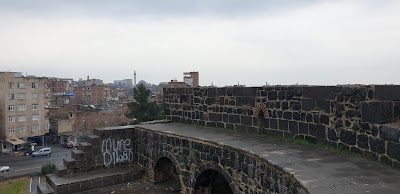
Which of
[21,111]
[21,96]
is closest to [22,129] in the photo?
[21,111]

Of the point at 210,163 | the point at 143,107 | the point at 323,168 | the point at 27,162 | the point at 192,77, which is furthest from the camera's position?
the point at 143,107

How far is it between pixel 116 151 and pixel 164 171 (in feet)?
5.58

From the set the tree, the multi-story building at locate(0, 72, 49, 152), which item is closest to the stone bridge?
the tree

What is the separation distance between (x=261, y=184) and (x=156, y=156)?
476 cm

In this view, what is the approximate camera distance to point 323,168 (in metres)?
4.89

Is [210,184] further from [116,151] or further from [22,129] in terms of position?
[22,129]

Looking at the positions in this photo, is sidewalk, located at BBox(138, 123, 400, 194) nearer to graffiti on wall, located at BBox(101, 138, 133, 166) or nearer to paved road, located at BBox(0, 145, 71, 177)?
graffiti on wall, located at BBox(101, 138, 133, 166)

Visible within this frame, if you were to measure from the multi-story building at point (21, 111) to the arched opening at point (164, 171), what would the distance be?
4031 cm

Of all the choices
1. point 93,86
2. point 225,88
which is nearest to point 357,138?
point 225,88

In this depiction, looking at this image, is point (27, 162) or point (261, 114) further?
point (27, 162)

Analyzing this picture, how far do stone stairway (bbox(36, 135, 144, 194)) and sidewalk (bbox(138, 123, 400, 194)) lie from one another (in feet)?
11.9

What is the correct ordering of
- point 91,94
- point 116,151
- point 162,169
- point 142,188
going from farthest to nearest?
point 91,94, point 116,151, point 162,169, point 142,188

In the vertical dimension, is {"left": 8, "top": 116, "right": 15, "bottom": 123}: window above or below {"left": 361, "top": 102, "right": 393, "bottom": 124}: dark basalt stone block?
below

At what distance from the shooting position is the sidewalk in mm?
4031
